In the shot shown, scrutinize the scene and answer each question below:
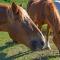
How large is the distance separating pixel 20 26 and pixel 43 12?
135 inches

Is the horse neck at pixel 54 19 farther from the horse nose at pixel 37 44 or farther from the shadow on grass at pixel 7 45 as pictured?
the horse nose at pixel 37 44

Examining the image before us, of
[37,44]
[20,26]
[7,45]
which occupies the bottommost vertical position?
[7,45]

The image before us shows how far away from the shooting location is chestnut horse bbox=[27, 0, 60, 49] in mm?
7609

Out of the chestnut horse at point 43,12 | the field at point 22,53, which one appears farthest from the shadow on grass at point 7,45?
the chestnut horse at point 43,12

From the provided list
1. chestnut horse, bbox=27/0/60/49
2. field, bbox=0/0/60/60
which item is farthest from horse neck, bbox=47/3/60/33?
field, bbox=0/0/60/60

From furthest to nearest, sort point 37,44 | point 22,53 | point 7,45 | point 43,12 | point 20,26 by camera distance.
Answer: point 7,45 → point 43,12 → point 22,53 → point 20,26 → point 37,44

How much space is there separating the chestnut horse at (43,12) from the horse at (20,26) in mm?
2587

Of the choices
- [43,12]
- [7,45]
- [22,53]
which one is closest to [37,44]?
[22,53]

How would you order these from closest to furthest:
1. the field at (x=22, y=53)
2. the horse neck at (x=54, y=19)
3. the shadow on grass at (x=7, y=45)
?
the horse neck at (x=54, y=19) < the field at (x=22, y=53) < the shadow on grass at (x=7, y=45)

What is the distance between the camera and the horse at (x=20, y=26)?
4.79 m

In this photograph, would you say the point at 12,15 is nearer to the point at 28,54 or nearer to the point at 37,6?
the point at 28,54

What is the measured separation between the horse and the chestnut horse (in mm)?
2587

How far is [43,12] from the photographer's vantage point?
8.26m

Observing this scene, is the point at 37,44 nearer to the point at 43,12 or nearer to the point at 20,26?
the point at 20,26
